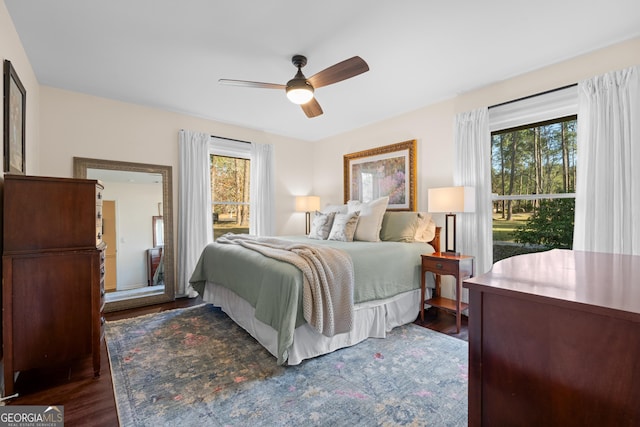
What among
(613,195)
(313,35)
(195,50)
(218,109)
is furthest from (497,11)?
(218,109)

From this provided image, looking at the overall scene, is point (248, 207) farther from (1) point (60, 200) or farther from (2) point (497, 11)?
(2) point (497, 11)

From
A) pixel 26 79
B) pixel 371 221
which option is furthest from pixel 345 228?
pixel 26 79

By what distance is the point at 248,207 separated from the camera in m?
4.75

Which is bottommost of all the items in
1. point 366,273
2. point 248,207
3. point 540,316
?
point 366,273

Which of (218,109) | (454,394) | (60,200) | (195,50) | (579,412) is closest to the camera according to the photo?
(579,412)

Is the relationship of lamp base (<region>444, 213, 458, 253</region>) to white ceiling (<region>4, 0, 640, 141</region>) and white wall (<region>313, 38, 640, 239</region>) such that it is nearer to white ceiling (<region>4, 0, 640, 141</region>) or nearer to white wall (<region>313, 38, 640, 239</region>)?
white wall (<region>313, 38, 640, 239</region>)

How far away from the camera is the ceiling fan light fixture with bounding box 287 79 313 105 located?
8.00 feet

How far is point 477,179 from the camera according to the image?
3178 millimetres

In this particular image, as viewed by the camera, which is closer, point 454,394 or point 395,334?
point 454,394

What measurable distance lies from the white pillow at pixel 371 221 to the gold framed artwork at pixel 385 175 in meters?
0.56

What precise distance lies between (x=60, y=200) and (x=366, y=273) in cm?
233

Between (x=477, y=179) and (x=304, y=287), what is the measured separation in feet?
7.58

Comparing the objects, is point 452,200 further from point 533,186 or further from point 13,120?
point 13,120

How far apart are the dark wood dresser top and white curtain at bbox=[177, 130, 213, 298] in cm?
375
